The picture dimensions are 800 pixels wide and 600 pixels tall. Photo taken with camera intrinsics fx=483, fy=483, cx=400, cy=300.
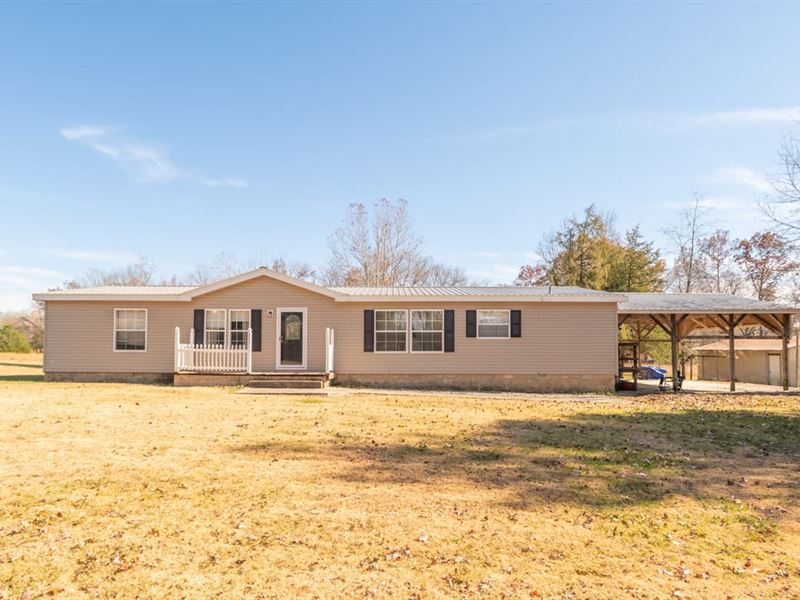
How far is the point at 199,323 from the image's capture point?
15883mm

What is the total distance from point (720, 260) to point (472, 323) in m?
30.2

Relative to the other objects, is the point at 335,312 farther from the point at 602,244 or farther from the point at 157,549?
the point at 602,244

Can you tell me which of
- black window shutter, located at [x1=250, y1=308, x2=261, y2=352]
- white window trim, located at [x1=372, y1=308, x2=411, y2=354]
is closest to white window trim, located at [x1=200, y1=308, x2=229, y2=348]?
black window shutter, located at [x1=250, y1=308, x2=261, y2=352]

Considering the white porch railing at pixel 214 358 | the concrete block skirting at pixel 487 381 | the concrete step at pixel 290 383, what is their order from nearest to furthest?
the concrete step at pixel 290 383 → the white porch railing at pixel 214 358 → the concrete block skirting at pixel 487 381

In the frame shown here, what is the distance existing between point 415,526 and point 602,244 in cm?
3139

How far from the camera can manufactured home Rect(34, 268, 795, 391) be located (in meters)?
15.9

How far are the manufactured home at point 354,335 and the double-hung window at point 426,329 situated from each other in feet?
0.11

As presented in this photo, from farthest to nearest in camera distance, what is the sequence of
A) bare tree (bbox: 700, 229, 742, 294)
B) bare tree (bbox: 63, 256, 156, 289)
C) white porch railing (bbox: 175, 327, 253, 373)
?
1. bare tree (bbox: 63, 256, 156, 289)
2. bare tree (bbox: 700, 229, 742, 294)
3. white porch railing (bbox: 175, 327, 253, 373)

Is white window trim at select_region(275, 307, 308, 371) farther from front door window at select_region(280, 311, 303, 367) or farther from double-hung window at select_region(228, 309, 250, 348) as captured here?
double-hung window at select_region(228, 309, 250, 348)

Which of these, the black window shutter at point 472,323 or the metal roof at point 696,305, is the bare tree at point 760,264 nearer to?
the metal roof at point 696,305

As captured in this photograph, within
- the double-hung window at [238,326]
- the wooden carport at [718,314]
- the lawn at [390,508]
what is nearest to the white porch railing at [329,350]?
the double-hung window at [238,326]

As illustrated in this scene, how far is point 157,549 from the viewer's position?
151 inches

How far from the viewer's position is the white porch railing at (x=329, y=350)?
15273 millimetres

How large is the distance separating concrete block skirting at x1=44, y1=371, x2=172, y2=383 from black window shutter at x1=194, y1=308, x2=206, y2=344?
4.95 feet
